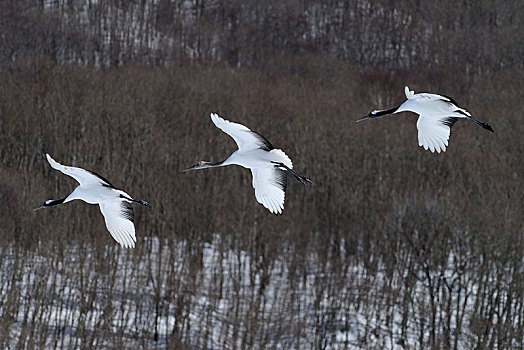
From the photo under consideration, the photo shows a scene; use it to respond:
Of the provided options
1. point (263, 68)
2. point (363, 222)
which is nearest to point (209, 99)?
point (263, 68)

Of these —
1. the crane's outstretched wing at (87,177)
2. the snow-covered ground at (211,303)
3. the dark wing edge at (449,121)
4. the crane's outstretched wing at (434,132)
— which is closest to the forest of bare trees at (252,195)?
the snow-covered ground at (211,303)

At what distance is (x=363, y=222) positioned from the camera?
53.6m

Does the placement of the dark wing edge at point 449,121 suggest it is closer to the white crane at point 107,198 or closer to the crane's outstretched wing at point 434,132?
the crane's outstretched wing at point 434,132

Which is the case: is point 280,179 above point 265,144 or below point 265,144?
below

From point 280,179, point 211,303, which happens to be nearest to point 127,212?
point 280,179

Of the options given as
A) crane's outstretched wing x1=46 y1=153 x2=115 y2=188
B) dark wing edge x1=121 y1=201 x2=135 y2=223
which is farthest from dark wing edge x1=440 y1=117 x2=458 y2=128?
crane's outstretched wing x1=46 y1=153 x2=115 y2=188

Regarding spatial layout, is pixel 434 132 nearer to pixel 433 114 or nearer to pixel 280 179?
pixel 433 114

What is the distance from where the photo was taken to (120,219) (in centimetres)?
1568

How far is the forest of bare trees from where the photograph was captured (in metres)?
43.3

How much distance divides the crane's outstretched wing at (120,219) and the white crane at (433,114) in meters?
3.89

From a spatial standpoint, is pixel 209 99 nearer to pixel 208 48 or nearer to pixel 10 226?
pixel 208 48

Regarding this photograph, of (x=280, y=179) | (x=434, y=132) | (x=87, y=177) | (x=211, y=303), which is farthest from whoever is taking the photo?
(x=211, y=303)

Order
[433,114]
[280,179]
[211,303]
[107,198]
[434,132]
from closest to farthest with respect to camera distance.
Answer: [107,198]
[433,114]
[434,132]
[280,179]
[211,303]

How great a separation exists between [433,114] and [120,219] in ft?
16.6
